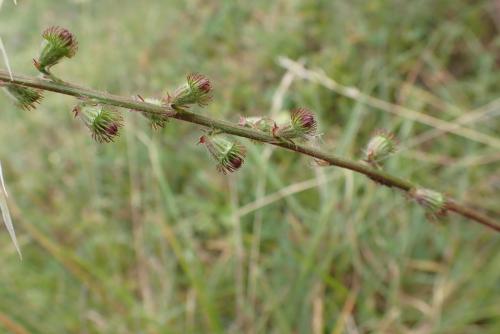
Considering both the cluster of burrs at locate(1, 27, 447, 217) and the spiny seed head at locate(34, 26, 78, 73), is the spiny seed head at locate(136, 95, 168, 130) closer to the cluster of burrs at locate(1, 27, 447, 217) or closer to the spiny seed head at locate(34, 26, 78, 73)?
the cluster of burrs at locate(1, 27, 447, 217)

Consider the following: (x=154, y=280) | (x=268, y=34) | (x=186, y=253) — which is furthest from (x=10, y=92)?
(x=268, y=34)

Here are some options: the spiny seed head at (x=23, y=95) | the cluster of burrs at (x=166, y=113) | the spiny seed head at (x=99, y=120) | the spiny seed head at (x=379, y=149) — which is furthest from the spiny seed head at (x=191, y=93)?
the spiny seed head at (x=379, y=149)

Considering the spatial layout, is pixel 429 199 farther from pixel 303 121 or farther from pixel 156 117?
pixel 156 117

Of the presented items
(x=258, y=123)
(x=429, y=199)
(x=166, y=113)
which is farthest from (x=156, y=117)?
(x=429, y=199)

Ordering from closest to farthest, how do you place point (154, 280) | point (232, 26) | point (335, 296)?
1. point (335, 296)
2. point (154, 280)
3. point (232, 26)

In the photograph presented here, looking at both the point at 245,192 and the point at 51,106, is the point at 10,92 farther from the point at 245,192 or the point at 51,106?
the point at 51,106

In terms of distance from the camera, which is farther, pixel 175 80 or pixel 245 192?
pixel 175 80

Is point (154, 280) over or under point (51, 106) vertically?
under
